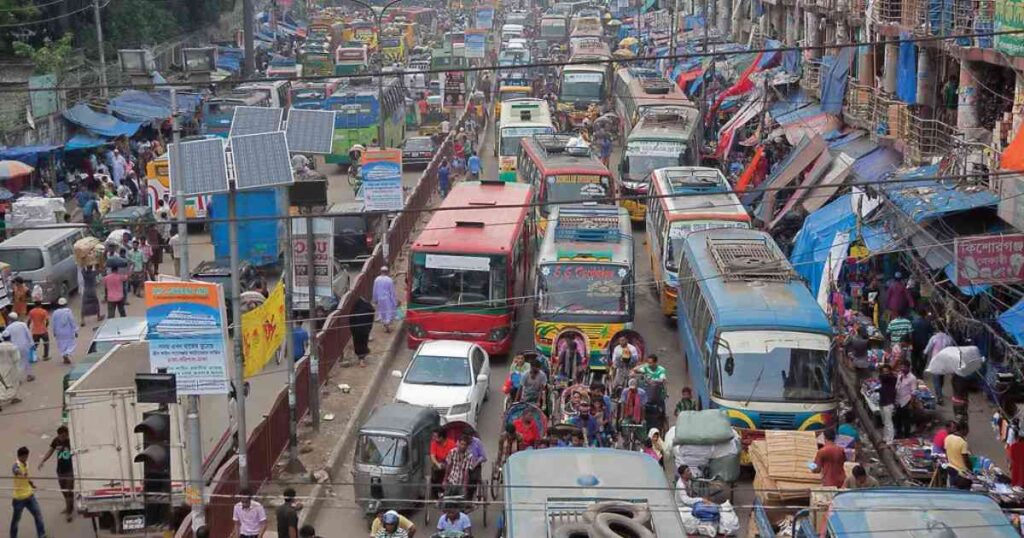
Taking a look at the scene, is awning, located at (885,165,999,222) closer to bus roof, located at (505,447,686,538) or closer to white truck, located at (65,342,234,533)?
bus roof, located at (505,447,686,538)

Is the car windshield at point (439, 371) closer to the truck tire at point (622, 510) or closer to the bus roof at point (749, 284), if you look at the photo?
the bus roof at point (749, 284)

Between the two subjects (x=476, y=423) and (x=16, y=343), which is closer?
(x=476, y=423)

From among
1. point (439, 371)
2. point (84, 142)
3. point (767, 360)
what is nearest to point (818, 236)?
point (767, 360)

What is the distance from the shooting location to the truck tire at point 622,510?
11.7 meters

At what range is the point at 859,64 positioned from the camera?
118ft

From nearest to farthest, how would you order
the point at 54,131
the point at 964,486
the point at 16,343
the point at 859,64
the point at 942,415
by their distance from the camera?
1. the point at 964,486
2. the point at 942,415
3. the point at 16,343
4. the point at 859,64
5. the point at 54,131

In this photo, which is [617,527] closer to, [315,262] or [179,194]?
[179,194]

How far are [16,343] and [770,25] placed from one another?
146 ft

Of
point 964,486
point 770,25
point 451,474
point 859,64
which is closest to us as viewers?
point 964,486

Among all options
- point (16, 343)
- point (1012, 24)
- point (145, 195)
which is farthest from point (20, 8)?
point (1012, 24)

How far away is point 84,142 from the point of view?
4031 centimetres

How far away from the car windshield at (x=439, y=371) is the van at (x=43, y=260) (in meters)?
10.3

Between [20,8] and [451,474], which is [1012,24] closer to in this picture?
[451,474]

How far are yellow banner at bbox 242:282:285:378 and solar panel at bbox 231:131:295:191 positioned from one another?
147cm
